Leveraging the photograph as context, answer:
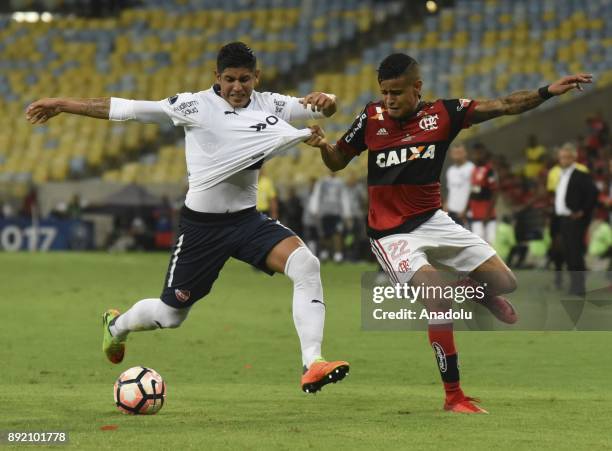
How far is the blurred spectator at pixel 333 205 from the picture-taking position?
80.9 ft

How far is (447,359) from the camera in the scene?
295 inches

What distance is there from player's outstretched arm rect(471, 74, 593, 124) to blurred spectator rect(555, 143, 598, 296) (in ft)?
28.2

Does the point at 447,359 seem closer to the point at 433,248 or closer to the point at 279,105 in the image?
the point at 433,248

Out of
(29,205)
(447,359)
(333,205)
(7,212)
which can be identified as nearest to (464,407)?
(447,359)

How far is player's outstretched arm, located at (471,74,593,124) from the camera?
23.7 ft

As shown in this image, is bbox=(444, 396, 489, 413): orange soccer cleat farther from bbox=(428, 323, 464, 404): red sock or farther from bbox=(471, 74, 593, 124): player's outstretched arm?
bbox=(471, 74, 593, 124): player's outstretched arm

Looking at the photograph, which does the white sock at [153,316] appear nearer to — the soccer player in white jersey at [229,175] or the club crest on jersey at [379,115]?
the soccer player in white jersey at [229,175]

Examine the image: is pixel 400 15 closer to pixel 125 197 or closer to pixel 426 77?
pixel 426 77

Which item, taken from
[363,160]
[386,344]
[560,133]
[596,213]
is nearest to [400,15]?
[363,160]

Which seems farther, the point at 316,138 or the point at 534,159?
the point at 534,159

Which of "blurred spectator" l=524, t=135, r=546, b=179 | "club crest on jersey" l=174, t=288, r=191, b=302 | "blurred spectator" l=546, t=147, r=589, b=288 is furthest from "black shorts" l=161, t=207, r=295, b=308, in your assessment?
"blurred spectator" l=524, t=135, r=546, b=179

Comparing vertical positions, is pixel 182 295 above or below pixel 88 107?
below

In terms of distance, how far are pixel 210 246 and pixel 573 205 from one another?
900 centimetres

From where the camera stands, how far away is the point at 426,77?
30.5 meters
